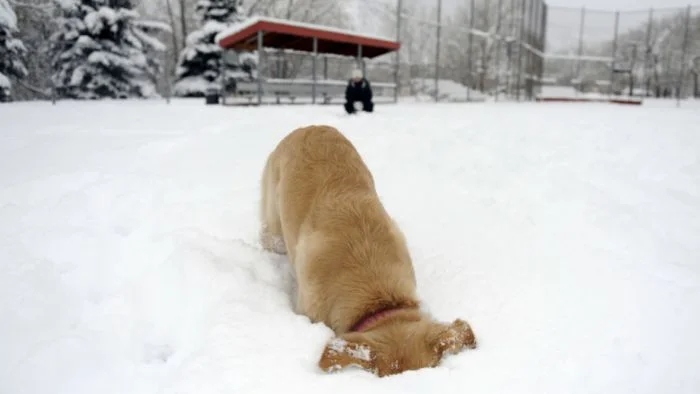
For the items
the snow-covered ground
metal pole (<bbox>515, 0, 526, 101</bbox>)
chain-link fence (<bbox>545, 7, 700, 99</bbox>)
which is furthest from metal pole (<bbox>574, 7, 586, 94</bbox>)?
the snow-covered ground

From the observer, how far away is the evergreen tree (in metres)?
25.0

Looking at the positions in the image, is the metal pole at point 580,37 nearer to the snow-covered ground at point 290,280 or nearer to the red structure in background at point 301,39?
the red structure in background at point 301,39

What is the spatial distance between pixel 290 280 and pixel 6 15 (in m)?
12.9

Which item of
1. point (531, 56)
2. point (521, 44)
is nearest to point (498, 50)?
point (521, 44)

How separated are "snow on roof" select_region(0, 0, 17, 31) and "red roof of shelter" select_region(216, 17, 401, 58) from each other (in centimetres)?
582

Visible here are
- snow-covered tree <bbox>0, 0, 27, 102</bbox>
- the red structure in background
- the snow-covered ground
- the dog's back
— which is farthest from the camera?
the red structure in background

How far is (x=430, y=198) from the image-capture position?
178 inches

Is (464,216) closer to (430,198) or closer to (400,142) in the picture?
(430,198)

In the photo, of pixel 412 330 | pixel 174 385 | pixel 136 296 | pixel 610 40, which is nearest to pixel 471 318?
pixel 412 330

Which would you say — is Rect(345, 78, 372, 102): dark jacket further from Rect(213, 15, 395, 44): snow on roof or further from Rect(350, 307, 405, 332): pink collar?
Rect(350, 307, 405, 332): pink collar

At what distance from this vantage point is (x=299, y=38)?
54.2ft

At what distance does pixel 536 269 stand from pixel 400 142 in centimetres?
392

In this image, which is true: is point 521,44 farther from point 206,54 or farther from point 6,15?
point 6,15

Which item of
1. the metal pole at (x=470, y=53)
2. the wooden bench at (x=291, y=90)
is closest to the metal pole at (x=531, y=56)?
the metal pole at (x=470, y=53)
